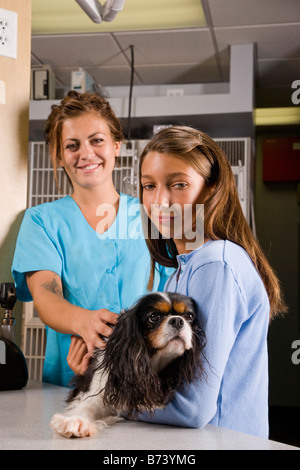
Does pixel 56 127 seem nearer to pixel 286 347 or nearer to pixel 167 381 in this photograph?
pixel 167 381

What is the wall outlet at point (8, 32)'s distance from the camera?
1.31m

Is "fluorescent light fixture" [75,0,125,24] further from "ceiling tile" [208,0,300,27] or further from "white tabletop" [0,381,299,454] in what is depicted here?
"ceiling tile" [208,0,300,27]

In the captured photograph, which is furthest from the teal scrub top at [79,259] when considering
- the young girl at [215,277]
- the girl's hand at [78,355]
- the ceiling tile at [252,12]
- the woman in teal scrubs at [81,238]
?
the ceiling tile at [252,12]

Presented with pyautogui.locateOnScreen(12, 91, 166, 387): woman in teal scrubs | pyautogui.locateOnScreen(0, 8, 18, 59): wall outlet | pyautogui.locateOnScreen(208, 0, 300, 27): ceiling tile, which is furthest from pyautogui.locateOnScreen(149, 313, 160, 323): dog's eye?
pyautogui.locateOnScreen(208, 0, 300, 27): ceiling tile

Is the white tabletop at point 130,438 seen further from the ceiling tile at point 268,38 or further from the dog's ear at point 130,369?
the ceiling tile at point 268,38

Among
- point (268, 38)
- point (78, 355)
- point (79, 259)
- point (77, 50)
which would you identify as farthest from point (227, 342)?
point (77, 50)

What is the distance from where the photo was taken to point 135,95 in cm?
408

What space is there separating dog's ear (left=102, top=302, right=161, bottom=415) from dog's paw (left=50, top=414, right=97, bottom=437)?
0.14 feet

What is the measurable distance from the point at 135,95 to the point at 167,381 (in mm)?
3637

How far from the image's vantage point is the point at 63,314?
100 centimetres

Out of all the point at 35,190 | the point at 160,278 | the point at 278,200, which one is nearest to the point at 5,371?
the point at 160,278

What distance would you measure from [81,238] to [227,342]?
1.93 feet

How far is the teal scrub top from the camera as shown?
1.14 metres

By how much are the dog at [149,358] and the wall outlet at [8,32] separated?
909 millimetres
